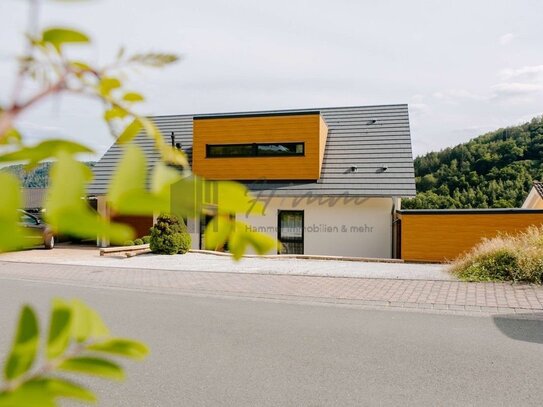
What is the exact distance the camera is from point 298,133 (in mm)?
17609

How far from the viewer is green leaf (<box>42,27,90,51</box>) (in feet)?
1.48

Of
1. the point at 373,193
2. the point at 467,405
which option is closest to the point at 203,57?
the point at 467,405

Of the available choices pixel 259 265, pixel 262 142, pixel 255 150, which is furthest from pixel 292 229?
pixel 259 265

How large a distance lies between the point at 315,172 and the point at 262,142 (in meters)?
2.33

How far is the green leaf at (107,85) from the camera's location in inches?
21.1

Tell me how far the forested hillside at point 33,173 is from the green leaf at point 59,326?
116 mm

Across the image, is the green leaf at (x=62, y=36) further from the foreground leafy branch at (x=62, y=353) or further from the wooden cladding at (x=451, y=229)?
the wooden cladding at (x=451, y=229)

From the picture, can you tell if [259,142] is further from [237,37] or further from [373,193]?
[237,37]

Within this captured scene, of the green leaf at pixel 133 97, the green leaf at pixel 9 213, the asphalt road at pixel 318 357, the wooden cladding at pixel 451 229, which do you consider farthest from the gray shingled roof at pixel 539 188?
the green leaf at pixel 9 213

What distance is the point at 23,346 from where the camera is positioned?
423 mm

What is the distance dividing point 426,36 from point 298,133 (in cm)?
1629

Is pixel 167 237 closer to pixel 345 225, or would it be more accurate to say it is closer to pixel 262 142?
pixel 262 142

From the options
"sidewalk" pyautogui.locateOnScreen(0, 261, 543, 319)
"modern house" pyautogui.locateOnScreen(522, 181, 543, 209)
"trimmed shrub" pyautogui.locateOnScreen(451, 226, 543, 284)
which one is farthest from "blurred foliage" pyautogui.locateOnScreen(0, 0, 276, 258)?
"modern house" pyautogui.locateOnScreen(522, 181, 543, 209)

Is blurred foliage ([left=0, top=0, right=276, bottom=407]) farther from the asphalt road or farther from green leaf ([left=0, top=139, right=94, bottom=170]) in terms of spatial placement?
the asphalt road
